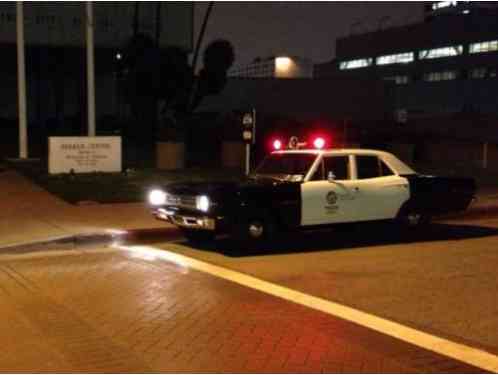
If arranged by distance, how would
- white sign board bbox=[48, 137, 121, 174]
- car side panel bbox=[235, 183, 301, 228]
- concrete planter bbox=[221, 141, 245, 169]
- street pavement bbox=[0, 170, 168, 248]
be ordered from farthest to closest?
concrete planter bbox=[221, 141, 245, 169] → white sign board bbox=[48, 137, 121, 174] → street pavement bbox=[0, 170, 168, 248] → car side panel bbox=[235, 183, 301, 228]

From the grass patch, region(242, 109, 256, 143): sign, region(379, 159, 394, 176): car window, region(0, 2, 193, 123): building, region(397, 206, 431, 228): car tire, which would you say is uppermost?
region(0, 2, 193, 123): building

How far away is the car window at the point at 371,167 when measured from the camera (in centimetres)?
1205

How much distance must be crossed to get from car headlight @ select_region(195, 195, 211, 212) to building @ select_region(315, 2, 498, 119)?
64.2m

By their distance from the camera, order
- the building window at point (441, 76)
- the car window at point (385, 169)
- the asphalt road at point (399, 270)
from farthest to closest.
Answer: the building window at point (441, 76) < the car window at point (385, 169) < the asphalt road at point (399, 270)

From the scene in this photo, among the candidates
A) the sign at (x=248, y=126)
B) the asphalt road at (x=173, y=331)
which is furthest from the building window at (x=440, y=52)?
the asphalt road at (x=173, y=331)

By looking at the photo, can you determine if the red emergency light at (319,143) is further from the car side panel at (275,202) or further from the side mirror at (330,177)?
the car side panel at (275,202)

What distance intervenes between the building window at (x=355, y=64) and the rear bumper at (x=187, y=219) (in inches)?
3724

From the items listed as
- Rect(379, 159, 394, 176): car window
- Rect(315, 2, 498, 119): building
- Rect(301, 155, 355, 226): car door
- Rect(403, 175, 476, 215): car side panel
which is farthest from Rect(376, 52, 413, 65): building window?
Rect(301, 155, 355, 226): car door

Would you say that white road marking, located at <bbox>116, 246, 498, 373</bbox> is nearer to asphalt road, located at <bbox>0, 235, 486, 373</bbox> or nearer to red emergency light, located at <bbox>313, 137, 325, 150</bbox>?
asphalt road, located at <bbox>0, 235, 486, 373</bbox>

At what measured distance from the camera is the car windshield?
11555 mm

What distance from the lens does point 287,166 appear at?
11.9m

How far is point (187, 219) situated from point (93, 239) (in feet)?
6.35

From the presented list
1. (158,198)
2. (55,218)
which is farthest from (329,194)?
(55,218)

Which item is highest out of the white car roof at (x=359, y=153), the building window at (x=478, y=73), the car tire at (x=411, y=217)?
the building window at (x=478, y=73)
